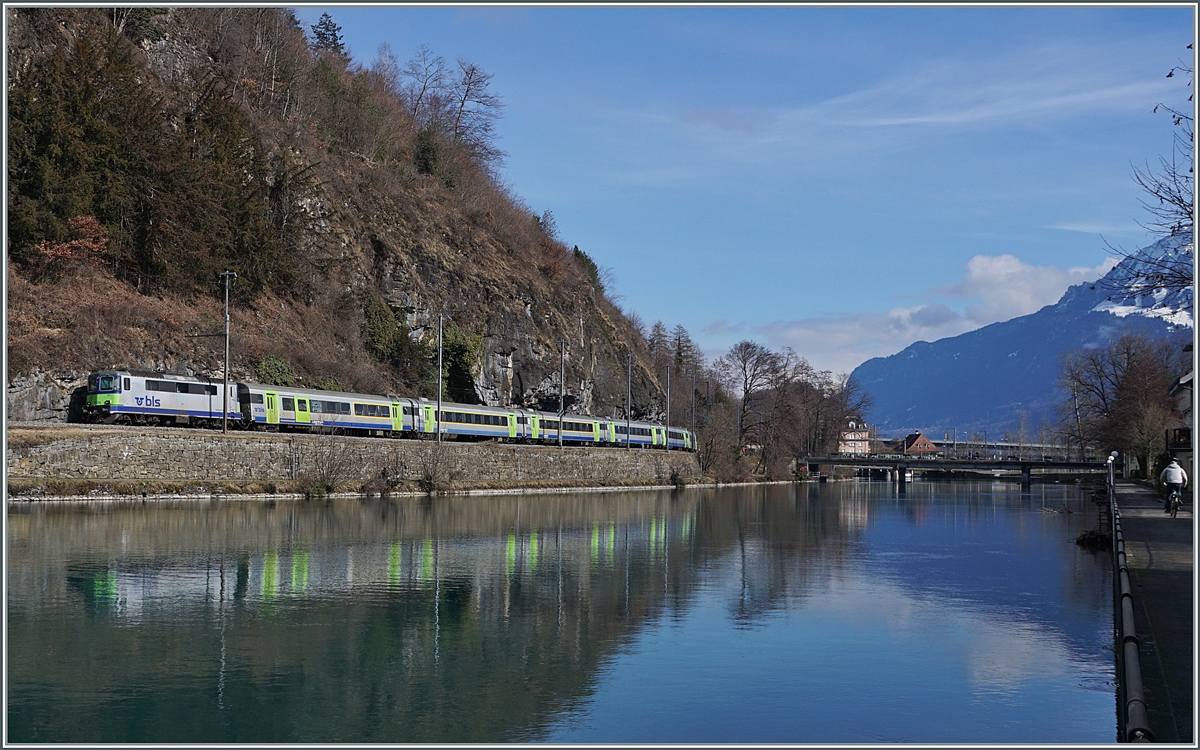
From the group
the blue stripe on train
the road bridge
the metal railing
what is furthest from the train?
the road bridge

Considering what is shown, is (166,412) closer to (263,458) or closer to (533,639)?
(263,458)

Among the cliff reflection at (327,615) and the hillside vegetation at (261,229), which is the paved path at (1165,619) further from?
the hillside vegetation at (261,229)

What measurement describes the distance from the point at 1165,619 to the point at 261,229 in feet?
174

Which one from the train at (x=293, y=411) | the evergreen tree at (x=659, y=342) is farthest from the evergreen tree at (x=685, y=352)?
the train at (x=293, y=411)

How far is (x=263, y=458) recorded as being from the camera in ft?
147

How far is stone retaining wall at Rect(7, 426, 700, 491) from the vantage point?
123ft

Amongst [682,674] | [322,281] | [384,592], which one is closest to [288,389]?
[322,281]

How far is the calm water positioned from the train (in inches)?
529

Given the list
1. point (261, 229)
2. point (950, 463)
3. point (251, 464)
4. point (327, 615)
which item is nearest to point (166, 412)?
point (251, 464)

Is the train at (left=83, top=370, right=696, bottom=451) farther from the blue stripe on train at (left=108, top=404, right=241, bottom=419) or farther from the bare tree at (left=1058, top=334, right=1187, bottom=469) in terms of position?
the bare tree at (left=1058, top=334, right=1187, bottom=469)

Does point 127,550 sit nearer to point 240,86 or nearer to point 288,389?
point 288,389

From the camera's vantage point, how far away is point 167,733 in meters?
10.5

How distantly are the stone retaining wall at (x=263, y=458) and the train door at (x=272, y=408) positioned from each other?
2.82m

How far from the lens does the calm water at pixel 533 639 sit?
1126cm
